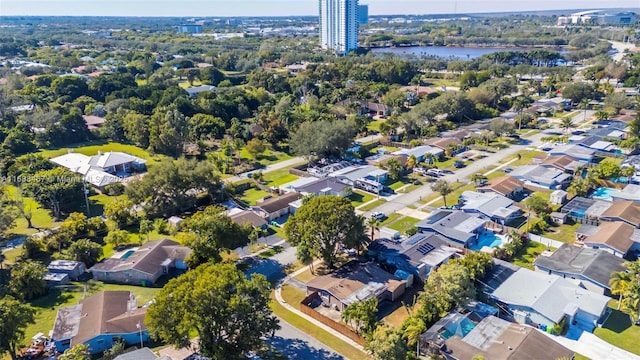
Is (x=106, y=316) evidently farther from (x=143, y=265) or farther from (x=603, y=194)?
(x=603, y=194)

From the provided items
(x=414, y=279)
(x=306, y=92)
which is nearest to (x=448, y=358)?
(x=414, y=279)

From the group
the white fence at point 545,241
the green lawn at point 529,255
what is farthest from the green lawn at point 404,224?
the white fence at point 545,241

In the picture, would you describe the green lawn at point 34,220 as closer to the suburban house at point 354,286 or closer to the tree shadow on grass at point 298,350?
the suburban house at point 354,286

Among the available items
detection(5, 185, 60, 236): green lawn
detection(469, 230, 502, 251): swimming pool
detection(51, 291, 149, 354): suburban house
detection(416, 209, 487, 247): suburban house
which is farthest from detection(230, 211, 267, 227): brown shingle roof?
detection(469, 230, 502, 251): swimming pool

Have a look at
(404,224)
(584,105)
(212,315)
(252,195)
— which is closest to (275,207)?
(252,195)

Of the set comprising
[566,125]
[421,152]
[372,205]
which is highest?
[566,125]

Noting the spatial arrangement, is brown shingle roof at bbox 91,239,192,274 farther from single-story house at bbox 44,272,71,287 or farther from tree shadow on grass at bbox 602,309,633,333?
tree shadow on grass at bbox 602,309,633,333
